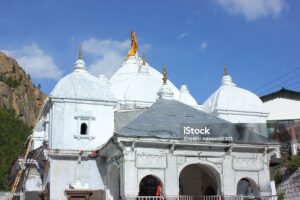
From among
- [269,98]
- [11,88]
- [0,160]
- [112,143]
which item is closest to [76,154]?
[112,143]

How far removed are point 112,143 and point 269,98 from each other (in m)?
28.5

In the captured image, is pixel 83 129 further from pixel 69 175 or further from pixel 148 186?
pixel 148 186

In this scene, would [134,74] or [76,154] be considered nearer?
[76,154]

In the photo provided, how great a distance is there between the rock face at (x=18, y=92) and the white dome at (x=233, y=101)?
240 ft

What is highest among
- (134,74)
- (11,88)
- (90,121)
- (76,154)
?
(11,88)

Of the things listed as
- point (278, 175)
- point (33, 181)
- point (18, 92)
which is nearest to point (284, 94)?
point (278, 175)

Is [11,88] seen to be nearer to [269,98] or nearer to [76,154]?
[269,98]

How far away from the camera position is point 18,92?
10906cm

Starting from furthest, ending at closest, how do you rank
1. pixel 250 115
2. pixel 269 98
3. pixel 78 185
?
1. pixel 269 98
2. pixel 250 115
3. pixel 78 185

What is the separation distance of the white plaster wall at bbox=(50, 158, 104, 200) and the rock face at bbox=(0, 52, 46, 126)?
76213 mm

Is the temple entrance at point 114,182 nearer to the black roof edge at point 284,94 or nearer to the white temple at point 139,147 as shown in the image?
the white temple at point 139,147

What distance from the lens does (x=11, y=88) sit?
10788cm

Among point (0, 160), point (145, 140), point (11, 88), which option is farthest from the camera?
point (11, 88)

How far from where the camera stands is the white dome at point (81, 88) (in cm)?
2455
